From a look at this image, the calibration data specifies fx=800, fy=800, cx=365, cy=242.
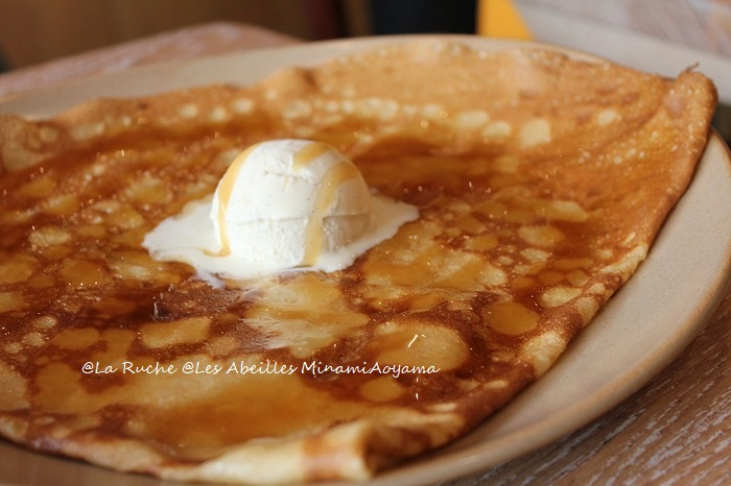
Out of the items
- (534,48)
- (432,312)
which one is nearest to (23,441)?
(432,312)

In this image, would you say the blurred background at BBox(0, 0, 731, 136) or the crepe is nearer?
the crepe

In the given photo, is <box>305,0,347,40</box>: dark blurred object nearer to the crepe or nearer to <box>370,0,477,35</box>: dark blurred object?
<box>370,0,477,35</box>: dark blurred object

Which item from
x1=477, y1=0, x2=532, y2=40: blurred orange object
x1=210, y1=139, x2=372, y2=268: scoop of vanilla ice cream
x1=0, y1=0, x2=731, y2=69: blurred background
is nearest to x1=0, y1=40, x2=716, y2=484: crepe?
x1=210, y1=139, x2=372, y2=268: scoop of vanilla ice cream

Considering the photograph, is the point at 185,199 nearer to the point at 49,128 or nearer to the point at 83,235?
the point at 83,235

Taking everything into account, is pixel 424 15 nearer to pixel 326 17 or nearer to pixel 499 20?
pixel 499 20

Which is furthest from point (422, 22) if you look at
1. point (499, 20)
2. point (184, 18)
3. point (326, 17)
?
point (184, 18)
